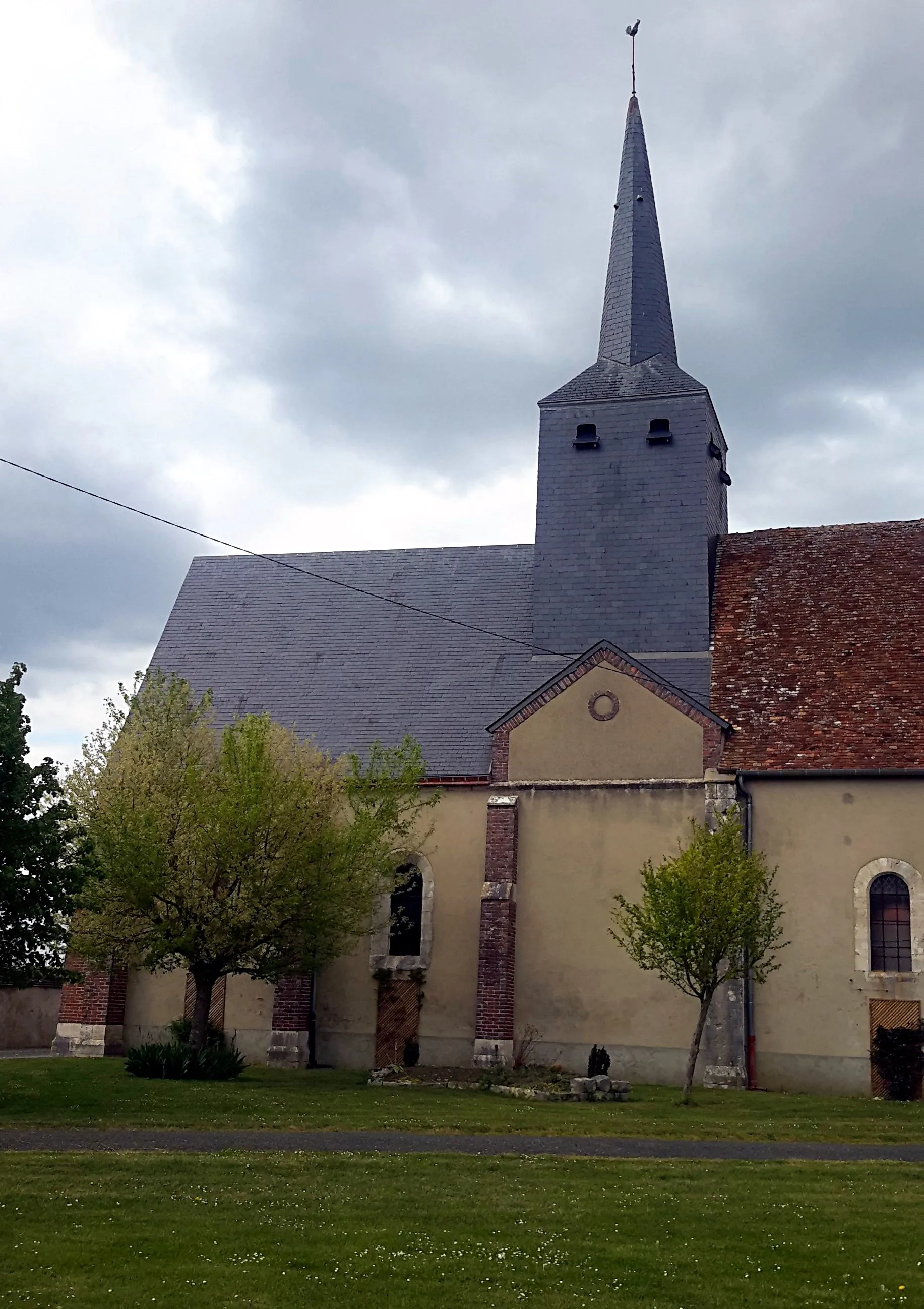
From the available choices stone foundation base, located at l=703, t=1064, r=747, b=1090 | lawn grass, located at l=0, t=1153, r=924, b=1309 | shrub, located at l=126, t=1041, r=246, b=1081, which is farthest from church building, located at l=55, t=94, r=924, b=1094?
lawn grass, located at l=0, t=1153, r=924, b=1309

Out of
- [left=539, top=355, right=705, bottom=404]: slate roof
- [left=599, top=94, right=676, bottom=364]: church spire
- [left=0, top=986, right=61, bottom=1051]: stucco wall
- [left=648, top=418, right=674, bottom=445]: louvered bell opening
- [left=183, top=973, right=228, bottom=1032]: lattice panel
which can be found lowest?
[left=0, top=986, right=61, bottom=1051]: stucco wall

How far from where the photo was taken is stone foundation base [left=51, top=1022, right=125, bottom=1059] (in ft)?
86.8

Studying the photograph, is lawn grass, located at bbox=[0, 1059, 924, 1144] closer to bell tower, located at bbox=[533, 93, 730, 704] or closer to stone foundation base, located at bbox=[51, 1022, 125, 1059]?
stone foundation base, located at bbox=[51, 1022, 125, 1059]

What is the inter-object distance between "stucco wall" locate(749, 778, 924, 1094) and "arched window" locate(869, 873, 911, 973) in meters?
0.30

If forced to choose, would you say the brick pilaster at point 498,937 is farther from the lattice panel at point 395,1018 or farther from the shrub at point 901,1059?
the shrub at point 901,1059

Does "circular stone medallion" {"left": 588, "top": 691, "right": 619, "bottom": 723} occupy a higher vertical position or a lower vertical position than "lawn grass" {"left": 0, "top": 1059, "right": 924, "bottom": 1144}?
higher

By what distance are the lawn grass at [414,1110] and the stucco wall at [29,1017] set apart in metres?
10.7

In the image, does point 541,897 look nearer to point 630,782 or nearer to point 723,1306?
point 630,782

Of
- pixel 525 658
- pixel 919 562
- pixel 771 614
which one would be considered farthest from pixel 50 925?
pixel 919 562

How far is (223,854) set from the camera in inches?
848

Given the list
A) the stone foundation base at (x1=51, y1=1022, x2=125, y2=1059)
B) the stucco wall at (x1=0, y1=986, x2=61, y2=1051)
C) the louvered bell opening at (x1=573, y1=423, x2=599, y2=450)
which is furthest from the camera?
the stucco wall at (x1=0, y1=986, x2=61, y2=1051)

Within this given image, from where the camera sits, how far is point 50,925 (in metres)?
17.3

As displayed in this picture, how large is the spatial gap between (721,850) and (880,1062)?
209 inches

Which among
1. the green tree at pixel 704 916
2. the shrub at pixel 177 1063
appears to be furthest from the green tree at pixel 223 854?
the green tree at pixel 704 916
